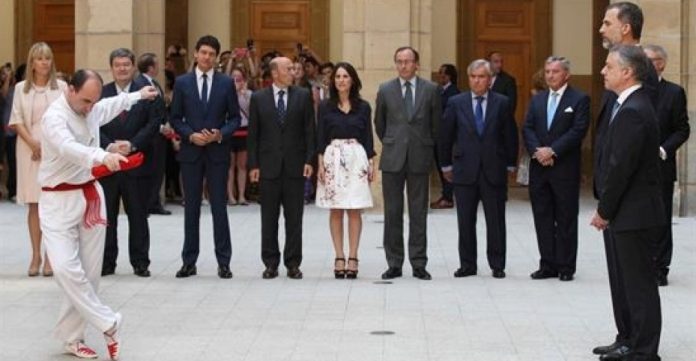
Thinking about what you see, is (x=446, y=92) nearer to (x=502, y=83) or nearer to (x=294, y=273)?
(x=502, y=83)

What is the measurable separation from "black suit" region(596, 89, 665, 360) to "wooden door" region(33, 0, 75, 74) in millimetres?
16344

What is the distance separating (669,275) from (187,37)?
11950 mm

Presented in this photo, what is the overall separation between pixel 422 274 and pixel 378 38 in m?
6.36

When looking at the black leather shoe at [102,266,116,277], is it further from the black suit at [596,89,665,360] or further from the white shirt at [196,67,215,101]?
the black suit at [596,89,665,360]

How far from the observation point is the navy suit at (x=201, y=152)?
13.6 metres

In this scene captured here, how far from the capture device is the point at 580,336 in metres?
10.4

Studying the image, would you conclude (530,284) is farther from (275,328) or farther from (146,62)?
(146,62)

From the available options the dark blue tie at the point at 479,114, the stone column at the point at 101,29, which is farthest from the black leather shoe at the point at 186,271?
the stone column at the point at 101,29

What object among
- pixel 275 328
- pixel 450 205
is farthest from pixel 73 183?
pixel 450 205

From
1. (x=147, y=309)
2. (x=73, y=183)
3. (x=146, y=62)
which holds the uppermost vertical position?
(x=146, y=62)

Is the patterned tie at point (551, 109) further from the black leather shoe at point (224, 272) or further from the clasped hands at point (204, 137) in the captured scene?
the black leather shoe at point (224, 272)

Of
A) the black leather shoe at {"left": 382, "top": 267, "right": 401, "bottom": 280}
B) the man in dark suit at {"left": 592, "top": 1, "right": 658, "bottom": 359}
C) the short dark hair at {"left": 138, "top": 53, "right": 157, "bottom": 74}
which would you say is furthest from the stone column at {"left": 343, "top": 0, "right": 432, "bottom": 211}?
the man in dark suit at {"left": 592, "top": 1, "right": 658, "bottom": 359}

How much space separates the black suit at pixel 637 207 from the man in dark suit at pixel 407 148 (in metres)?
4.42

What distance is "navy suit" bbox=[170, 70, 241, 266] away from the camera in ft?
44.5
